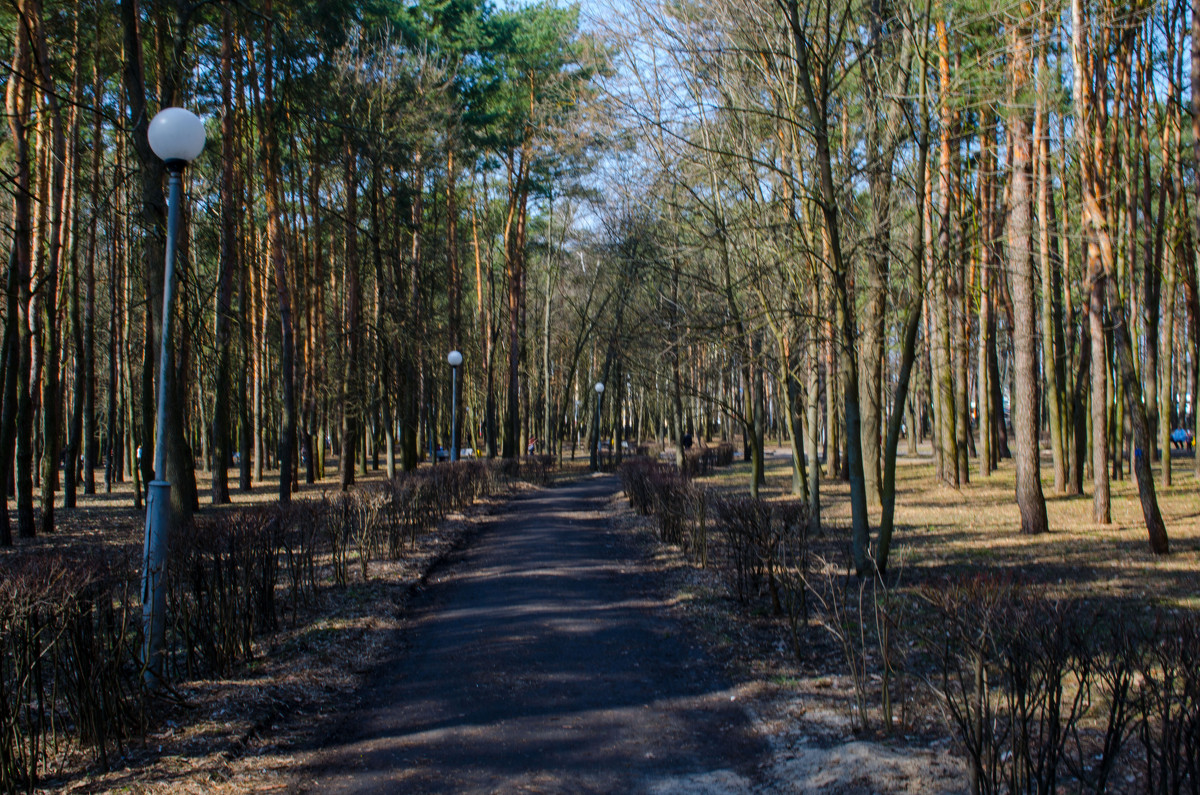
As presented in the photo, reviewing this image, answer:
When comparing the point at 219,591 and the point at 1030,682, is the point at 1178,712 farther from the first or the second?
the point at 219,591

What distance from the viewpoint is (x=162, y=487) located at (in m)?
5.01

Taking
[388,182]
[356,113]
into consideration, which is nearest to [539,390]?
[388,182]

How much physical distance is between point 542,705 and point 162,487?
2.60m

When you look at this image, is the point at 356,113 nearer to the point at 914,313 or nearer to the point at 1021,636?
the point at 914,313

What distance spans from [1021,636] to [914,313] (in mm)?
5108

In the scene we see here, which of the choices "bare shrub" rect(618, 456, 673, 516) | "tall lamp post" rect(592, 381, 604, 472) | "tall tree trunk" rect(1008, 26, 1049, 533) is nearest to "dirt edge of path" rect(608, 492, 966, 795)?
"tall tree trunk" rect(1008, 26, 1049, 533)

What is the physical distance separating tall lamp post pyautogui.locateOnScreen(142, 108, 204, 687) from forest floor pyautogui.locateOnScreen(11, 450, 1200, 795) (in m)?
0.41

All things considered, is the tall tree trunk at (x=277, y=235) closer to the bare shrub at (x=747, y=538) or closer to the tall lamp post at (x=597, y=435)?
the bare shrub at (x=747, y=538)

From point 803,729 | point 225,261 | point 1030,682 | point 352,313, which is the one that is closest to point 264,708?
point 803,729

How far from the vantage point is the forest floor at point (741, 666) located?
3945 millimetres

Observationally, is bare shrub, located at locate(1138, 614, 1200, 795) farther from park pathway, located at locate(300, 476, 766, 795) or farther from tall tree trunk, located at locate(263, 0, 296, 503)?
tall tree trunk, located at locate(263, 0, 296, 503)

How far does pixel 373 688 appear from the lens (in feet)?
17.9

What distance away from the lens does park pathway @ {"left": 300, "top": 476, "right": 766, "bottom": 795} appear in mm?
4027

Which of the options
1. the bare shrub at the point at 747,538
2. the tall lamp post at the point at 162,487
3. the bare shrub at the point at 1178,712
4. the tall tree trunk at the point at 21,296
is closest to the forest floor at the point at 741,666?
the bare shrub at the point at 747,538
